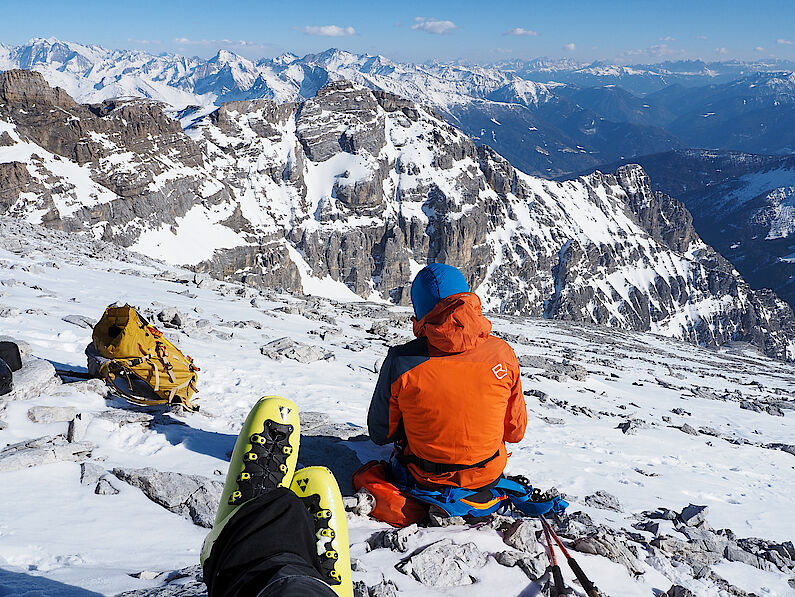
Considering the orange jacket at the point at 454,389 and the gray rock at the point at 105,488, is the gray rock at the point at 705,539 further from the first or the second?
the gray rock at the point at 105,488

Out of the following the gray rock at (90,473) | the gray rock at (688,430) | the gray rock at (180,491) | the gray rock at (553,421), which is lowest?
the gray rock at (688,430)

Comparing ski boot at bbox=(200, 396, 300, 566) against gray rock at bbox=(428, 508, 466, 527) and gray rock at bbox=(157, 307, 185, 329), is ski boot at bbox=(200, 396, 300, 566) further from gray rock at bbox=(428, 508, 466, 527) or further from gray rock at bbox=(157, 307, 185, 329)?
gray rock at bbox=(157, 307, 185, 329)

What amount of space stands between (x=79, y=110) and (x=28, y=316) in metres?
117

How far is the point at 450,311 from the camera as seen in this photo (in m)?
4.48

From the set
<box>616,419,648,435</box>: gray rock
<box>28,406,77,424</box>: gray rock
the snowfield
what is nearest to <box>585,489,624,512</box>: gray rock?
the snowfield

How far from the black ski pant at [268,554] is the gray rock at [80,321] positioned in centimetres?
934

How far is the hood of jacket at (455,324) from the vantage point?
4469 mm

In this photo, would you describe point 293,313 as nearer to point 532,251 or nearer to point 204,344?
point 204,344

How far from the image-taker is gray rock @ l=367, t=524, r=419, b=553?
4.36 meters

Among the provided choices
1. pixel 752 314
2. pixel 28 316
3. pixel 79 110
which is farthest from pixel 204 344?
pixel 752 314

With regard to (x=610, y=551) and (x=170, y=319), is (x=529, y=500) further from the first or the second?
(x=170, y=319)

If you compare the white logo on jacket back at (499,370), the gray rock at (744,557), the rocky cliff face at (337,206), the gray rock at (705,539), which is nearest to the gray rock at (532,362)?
the gray rock at (705,539)

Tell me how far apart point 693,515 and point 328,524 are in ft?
20.4

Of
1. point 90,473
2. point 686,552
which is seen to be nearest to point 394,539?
point 90,473
